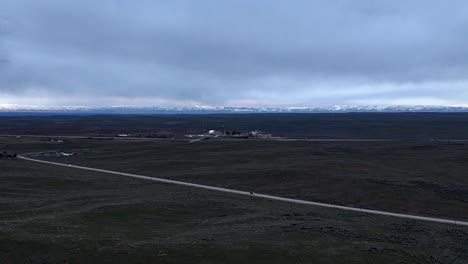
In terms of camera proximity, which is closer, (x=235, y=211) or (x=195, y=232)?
(x=195, y=232)

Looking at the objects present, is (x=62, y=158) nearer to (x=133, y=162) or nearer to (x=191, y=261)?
(x=133, y=162)

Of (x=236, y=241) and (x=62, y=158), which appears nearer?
(x=236, y=241)

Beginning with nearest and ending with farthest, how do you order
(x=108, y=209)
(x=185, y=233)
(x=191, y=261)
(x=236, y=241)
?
(x=191, y=261) < (x=236, y=241) < (x=185, y=233) < (x=108, y=209)

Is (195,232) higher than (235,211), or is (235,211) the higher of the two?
(195,232)

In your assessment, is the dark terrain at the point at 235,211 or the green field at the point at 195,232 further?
the dark terrain at the point at 235,211

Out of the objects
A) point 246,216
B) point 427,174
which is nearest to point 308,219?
point 246,216

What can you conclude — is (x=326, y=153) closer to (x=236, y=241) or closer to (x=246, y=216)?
(x=246, y=216)

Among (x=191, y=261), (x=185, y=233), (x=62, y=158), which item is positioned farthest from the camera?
(x=62, y=158)

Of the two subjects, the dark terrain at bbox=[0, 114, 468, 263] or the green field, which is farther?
the dark terrain at bbox=[0, 114, 468, 263]

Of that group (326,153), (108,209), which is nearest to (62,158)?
(326,153)
